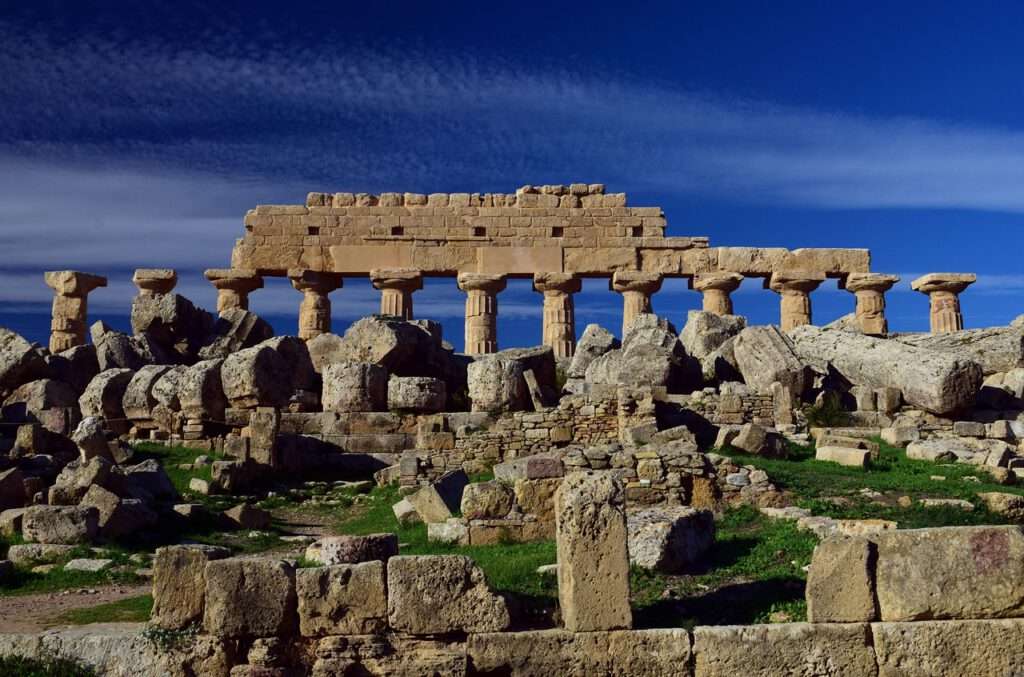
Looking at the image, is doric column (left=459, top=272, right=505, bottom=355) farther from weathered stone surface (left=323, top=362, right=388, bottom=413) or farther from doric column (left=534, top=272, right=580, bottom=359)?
weathered stone surface (left=323, top=362, right=388, bottom=413)

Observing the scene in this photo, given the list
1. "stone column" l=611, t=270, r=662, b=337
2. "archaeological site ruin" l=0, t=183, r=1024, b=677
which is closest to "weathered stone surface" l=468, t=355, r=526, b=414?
"archaeological site ruin" l=0, t=183, r=1024, b=677

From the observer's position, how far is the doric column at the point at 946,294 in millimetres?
30109

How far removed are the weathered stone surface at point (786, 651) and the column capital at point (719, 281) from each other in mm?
22431

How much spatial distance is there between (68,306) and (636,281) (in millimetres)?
15661

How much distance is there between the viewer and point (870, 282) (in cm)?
2995

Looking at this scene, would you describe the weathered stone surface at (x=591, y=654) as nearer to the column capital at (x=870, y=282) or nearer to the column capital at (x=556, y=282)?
the column capital at (x=556, y=282)

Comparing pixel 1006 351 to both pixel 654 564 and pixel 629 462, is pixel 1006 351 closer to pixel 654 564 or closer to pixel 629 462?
pixel 629 462

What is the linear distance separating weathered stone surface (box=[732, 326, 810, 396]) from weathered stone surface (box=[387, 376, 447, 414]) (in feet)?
19.0

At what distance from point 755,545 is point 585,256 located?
20.2 meters

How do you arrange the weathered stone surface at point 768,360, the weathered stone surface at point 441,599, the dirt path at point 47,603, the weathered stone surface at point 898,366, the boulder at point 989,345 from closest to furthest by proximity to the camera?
the weathered stone surface at point 441,599 → the dirt path at point 47,603 → the weathered stone surface at point 898,366 → the weathered stone surface at point 768,360 → the boulder at point 989,345

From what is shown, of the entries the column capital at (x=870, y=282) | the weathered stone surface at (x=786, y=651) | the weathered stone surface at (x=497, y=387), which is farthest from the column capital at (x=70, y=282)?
the weathered stone surface at (x=786, y=651)

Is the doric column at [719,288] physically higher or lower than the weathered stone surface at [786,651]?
higher

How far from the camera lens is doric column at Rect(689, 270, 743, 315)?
29.3 meters

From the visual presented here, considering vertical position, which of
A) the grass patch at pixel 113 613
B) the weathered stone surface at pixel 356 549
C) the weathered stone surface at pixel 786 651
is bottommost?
the weathered stone surface at pixel 786 651
